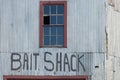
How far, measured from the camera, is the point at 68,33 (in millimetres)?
22609

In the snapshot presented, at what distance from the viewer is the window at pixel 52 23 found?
22.8 metres

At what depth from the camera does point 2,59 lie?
75.2 ft

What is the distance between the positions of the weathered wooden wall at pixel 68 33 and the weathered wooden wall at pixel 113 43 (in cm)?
96

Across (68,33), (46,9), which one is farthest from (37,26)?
(68,33)

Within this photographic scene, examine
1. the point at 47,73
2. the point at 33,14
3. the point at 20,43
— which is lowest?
the point at 47,73

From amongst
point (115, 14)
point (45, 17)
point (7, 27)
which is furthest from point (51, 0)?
point (115, 14)

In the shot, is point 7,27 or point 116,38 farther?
point 116,38

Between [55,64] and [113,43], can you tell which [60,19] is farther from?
[113,43]

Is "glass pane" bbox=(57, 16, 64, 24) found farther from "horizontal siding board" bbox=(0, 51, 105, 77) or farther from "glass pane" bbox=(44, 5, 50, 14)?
"horizontal siding board" bbox=(0, 51, 105, 77)

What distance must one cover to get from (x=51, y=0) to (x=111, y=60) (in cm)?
472

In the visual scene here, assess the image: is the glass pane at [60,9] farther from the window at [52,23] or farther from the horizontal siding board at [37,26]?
the horizontal siding board at [37,26]

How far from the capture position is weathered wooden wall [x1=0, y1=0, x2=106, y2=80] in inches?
883

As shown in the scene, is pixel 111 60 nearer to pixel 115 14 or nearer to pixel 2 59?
pixel 115 14

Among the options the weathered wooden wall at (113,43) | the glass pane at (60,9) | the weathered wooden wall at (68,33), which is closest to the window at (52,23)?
the glass pane at (60,9)
